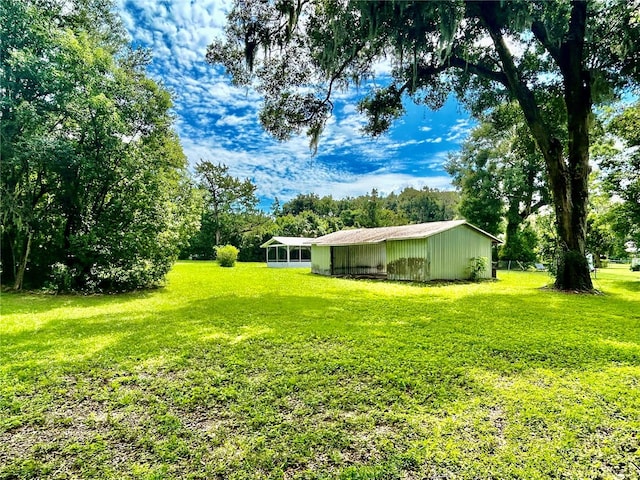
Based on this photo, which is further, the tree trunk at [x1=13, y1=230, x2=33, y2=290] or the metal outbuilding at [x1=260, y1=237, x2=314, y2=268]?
the metal outbuilding at [x1=260, y1=237, x2=314, y2=268]

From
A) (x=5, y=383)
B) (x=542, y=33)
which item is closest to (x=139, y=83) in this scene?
(x=5, y=383)

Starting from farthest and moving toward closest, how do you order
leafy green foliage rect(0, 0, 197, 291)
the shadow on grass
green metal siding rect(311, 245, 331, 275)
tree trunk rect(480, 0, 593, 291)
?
green metal siding rect(311, 245, 331, 275) → tree trunk rect(480, 0, 593, 291) → leafy green foliage rect(0, 0, 197, 291) → the shadow on grass

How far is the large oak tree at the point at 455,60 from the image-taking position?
9.00 meters

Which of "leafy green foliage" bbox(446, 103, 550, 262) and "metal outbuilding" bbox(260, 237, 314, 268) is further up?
"leafy green foliage" bbox(446, 103, 550, 262)

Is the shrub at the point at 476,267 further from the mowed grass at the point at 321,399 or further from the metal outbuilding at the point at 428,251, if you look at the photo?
the mowed grass at the point at 321,399

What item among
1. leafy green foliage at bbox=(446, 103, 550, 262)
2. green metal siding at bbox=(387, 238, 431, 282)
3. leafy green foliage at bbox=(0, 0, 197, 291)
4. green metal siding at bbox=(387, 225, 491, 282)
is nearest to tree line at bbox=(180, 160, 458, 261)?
leafy green foliage at bbox=(446, 103, 550, 262)

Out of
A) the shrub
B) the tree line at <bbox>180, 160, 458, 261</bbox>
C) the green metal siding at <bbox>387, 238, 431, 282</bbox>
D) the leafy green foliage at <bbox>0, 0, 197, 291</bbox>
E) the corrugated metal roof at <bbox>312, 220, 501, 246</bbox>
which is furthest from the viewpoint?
the tree line at <bbox>180, 160, 458, 261</bbox>

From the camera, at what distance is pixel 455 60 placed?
11508 millimetres

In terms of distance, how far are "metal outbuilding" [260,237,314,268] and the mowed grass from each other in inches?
889

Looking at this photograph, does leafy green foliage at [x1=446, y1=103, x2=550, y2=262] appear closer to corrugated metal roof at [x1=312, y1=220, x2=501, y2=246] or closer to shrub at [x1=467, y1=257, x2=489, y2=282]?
corrugated metal roof at [x1=312, y1=220, x2=501, y2=246]

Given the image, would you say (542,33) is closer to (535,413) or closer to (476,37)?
(476,37)

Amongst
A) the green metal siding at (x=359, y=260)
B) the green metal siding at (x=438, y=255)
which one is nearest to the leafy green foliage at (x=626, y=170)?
the green metal siding at (x=438, y=255)

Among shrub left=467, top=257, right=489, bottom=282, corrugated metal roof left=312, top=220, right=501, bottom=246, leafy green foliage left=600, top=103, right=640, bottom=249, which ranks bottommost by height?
shrub left=467, top=257, right=489, bottom=282

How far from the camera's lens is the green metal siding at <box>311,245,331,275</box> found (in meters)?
21.8
